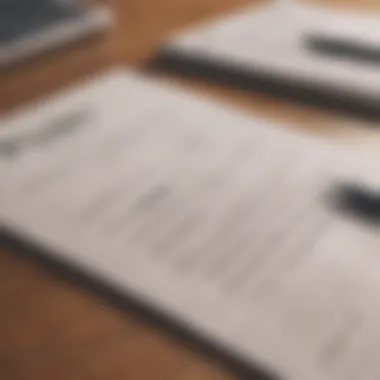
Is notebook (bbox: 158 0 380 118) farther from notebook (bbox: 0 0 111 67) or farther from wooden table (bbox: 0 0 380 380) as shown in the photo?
wooden table (bbox: 0 0 380 380)

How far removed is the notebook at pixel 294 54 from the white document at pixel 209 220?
80mm

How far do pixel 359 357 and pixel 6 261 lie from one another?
0.73ft

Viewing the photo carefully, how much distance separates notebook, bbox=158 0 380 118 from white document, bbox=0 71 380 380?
80mm

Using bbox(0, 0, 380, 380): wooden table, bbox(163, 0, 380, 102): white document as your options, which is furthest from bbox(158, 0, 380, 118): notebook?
bbox(0, 0, 380, 380): wooden table

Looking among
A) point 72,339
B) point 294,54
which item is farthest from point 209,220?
point 294,54

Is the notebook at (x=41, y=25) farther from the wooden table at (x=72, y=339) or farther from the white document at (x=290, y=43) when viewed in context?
the wooden table at (x=72, y=339)

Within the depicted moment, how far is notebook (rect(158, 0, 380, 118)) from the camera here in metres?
0.67

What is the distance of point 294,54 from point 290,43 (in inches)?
1.3

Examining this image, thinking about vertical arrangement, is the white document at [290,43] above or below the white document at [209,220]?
above

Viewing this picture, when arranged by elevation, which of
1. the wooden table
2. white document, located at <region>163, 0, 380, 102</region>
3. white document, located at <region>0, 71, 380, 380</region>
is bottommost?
the wooden table

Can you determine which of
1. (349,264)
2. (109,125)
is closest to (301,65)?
(109,125)

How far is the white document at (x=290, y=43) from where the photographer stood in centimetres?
68

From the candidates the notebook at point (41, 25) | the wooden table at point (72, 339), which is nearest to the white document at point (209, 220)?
the wooden table at point (72, 339)

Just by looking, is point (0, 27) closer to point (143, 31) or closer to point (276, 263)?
point (143, 31)
